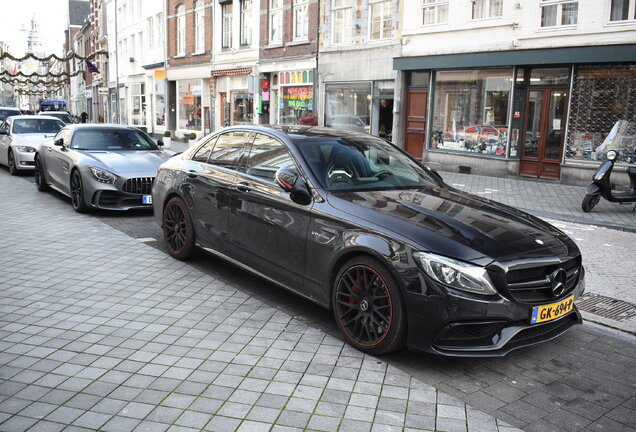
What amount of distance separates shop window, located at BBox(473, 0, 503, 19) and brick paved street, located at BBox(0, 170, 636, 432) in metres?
13.6

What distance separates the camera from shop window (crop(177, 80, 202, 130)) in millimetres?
32125

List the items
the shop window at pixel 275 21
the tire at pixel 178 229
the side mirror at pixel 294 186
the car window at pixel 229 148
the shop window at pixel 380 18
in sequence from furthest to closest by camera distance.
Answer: the shop window at pixel 275 21 < the shop window at pixel 380 18 < the tire at pixel 178 229 < the car window at pixel 229 148 < the side mirror at pixel 294 186

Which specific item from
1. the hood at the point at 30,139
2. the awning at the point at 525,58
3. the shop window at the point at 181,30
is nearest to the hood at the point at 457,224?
the awning at the point at 525,58

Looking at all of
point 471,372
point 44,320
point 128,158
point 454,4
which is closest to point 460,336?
point 471,372

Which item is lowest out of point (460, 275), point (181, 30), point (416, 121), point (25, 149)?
point (460, 275)

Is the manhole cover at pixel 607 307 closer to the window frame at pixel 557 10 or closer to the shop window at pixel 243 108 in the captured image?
the window frame at pixel 557 10

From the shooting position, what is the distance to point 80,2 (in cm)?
7812

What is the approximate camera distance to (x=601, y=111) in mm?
14188

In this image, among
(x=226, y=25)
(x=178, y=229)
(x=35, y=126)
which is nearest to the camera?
(x=178, y=229)

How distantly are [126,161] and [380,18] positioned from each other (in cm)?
1322

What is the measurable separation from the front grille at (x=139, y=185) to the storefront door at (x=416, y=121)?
11641mm

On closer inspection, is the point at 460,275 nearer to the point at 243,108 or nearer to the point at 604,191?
the point at 604,191

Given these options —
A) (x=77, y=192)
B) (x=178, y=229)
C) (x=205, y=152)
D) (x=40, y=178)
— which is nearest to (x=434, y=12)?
(x=40, y=178)

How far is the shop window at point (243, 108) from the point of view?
27.1m
